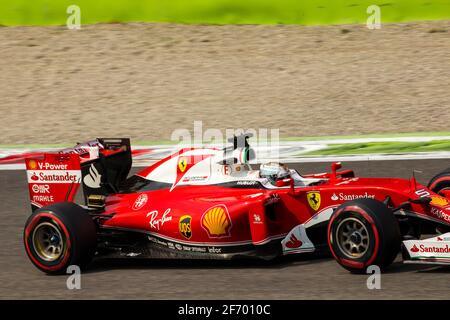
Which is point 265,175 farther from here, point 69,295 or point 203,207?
point 69,295

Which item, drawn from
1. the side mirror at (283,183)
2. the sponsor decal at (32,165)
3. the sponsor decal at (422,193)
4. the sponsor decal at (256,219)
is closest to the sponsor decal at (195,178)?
→ the side mirror at (283,183)

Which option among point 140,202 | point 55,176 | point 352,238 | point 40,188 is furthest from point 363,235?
point 40,188

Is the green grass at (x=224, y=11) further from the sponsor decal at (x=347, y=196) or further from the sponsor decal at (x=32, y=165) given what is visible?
the sponsor decal at (x=347, y=196)

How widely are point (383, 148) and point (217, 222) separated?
5799 millimetres

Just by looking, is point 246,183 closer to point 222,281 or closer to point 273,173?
point 273,173

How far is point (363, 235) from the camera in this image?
641 centimetres

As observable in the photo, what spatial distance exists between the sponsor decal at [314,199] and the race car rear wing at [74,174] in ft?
6.01

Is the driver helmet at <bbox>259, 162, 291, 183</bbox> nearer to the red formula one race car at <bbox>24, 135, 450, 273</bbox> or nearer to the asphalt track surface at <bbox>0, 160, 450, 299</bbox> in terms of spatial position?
the red formula one race car at <bbox>24, 135, 450, 273</bbox>

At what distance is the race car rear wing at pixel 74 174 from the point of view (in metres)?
7.74

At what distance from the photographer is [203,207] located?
7.15m

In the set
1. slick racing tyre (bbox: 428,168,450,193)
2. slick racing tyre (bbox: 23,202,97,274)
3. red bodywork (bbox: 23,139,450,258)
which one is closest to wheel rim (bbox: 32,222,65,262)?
slick racing tyre (bbox: 23,202,97,274)

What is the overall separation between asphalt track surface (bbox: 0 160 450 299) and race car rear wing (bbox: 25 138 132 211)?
24.1 inches

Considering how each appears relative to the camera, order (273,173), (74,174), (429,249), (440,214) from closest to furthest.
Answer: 1. (429,249)
2. (440,214)
3. (273,173)
4. (74,174)

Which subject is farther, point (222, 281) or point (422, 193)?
point (422, 193)
